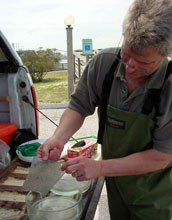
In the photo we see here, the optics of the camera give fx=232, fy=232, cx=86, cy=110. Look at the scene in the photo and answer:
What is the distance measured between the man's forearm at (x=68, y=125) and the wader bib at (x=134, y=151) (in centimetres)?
15

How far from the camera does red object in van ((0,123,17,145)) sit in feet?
6.55

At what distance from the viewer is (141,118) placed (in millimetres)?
1104

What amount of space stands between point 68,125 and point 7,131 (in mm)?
942

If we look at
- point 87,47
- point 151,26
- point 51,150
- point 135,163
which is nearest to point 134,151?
point 135,163

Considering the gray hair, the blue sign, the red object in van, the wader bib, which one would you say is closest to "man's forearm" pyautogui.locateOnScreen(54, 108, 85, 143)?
the wader bib

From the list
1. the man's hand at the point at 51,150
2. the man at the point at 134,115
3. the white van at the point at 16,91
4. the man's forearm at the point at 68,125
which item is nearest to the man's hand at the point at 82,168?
the man at the point at 134,115

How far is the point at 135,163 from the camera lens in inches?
42.1

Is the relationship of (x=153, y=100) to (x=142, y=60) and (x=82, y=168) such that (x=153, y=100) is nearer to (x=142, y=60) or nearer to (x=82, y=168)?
(x=142, y=60)

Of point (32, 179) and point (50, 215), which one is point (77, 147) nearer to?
point (32, 179)

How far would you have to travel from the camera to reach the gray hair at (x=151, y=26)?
0.80 m

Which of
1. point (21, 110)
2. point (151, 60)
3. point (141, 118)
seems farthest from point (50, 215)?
point (21, 110)

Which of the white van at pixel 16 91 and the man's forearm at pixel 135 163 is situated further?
the white van at pixel 16 91

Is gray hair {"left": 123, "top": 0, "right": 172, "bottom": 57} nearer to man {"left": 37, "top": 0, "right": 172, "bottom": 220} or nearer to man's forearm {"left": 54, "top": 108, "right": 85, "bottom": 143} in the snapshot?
man {"left": 37, "top": 0, "right": 172, "bottom": 220}

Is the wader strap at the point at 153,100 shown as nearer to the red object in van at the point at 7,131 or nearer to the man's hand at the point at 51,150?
the man's hand at the point at 51,150
